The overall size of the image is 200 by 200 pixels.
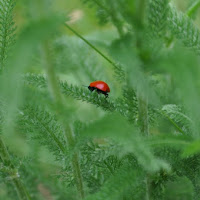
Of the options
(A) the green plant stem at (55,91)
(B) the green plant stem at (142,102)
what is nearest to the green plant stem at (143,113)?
(B) the green plant stem at (142,102)

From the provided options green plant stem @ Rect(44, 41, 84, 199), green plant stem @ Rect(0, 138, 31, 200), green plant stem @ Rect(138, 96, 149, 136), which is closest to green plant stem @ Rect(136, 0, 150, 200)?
green plant stem @ Rect(138, 96, 149, 136)

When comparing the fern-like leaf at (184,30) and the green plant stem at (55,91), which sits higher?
the fern-like leaf at (184,30)

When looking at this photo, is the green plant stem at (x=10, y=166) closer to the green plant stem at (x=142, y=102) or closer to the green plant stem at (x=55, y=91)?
the green plant stem at (x=55, y=91)

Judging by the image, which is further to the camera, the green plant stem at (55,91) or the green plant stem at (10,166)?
the green plant stem at (10,166)

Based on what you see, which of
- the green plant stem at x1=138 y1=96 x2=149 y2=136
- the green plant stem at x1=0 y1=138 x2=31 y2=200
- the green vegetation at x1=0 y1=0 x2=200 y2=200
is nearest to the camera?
the green vegetation at x1=0 y1=0 x2=200 y2=200

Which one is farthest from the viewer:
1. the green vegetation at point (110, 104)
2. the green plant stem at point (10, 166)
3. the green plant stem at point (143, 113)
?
the green plant stem at point (10, 166)

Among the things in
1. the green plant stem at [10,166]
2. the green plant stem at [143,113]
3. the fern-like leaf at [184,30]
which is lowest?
the green plant stem at [10,166]

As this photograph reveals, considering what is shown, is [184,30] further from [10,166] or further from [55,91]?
[10,166]

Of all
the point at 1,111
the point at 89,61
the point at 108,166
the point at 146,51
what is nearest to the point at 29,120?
the point at 1,111

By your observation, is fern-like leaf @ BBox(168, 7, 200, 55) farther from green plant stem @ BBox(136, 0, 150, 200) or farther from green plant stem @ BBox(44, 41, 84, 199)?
green plant stem @ BBox(44, 41, 84, 199)

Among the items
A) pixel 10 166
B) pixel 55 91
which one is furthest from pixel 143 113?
pixel 10 166
